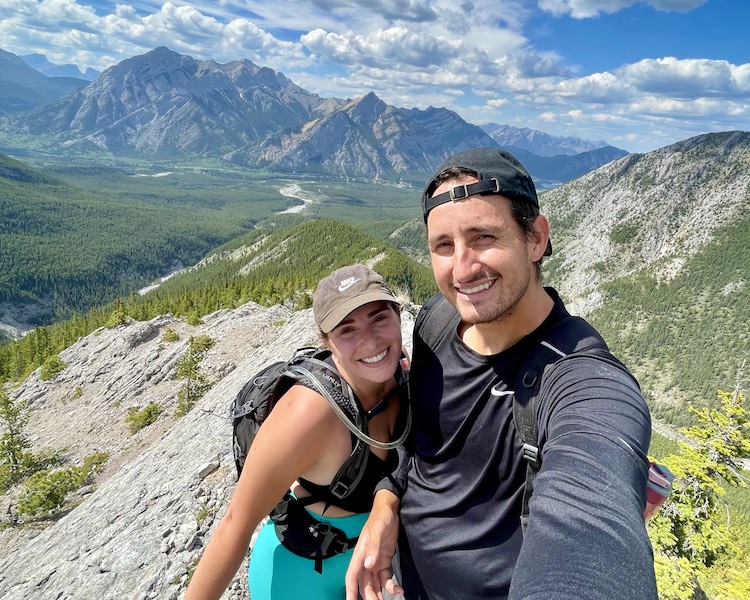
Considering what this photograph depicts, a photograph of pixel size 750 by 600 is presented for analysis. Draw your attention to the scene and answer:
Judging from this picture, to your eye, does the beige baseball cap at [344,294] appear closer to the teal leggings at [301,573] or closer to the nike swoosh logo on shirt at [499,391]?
the nike swoosh logo on shirt at [499,391]

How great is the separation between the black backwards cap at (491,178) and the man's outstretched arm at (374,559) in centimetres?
265

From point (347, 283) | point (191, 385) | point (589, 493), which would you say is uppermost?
point (347, 283)

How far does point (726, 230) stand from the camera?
598 ft

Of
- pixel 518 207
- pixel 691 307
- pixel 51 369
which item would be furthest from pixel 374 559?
pixel 691 307

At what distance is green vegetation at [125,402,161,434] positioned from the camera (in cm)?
2723

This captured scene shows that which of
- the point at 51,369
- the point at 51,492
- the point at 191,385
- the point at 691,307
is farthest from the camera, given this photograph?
the point at 691,307

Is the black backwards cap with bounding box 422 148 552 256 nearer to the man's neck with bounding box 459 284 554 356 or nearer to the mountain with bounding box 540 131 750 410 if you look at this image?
the man's neck with bounding box 459 284 554 356

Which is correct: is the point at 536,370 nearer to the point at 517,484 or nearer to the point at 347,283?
the point at 517,484

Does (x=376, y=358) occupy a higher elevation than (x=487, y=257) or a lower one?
lower

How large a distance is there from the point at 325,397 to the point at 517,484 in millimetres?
1594

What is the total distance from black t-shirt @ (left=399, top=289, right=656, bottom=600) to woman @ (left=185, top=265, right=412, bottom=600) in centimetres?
43

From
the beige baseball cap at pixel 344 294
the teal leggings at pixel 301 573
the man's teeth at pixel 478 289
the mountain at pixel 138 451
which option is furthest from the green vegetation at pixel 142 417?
the man's teeth at pixel 478 289

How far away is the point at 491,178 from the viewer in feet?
10.4

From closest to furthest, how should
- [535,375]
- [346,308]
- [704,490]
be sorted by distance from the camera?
[535,375] → [346,308] → [704,490]
